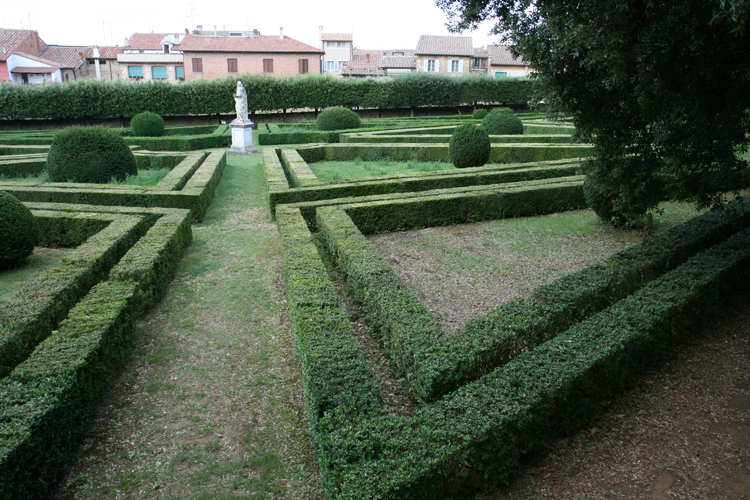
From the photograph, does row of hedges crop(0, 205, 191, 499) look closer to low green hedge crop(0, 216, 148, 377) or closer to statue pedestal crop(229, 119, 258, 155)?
low green hedge crop(0, 216, 148, 377)

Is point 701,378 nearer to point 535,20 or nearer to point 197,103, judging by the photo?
point 535,20

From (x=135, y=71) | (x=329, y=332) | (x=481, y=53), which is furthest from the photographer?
(x=481, y=53)

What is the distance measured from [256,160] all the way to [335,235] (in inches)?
497

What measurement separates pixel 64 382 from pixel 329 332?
2.03 m

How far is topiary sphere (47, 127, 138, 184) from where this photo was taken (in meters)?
12.5

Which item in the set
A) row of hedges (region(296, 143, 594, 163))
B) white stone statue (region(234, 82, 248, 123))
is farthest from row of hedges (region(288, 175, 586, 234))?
white stone statue (region(234, 82, 248, 123))

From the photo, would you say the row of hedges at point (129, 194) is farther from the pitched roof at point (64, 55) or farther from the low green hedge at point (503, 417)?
the pitched roof at point (64, 55)

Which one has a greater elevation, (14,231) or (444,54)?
(444,54)

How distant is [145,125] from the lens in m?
24.4

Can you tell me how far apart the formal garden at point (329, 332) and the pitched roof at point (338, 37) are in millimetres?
56606

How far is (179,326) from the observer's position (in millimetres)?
5641

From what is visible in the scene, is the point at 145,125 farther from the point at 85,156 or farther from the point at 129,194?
the point at 129,194

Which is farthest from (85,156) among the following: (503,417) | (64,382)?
(503,417)

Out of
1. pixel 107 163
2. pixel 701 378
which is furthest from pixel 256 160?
pixel 701 378
